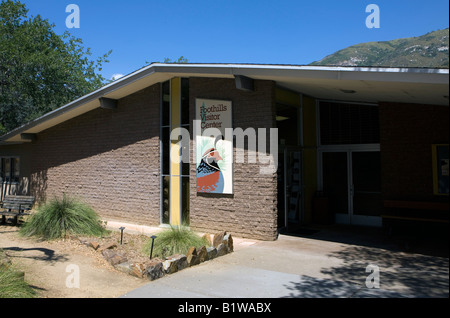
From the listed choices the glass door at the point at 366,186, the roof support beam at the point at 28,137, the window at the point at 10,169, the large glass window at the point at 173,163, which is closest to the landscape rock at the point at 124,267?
the large glass window at the point at 173,163

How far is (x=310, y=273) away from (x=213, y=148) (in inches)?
180

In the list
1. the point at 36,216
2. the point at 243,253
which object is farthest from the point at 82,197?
the point at 243,253

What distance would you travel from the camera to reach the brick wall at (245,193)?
352 inches

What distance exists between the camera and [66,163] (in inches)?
553

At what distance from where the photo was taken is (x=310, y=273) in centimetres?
641

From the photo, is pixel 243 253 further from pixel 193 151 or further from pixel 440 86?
pixel 440 86

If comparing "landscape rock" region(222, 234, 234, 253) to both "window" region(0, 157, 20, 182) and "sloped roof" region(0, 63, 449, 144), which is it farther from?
"window" region(0, 157, 20, 182)

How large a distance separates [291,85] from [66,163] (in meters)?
9.17

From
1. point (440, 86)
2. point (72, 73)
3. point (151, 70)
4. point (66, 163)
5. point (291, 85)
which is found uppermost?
point (72, 73)

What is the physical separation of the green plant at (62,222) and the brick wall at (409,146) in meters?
7.68

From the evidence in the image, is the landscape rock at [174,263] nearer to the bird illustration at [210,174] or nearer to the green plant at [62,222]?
the bird illustration at [210,174]

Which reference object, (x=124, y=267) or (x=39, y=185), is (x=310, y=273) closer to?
(x=124, y=267)

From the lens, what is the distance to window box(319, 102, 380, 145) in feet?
35.4

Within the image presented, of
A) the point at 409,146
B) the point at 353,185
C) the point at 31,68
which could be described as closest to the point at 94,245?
the point at 353,185
